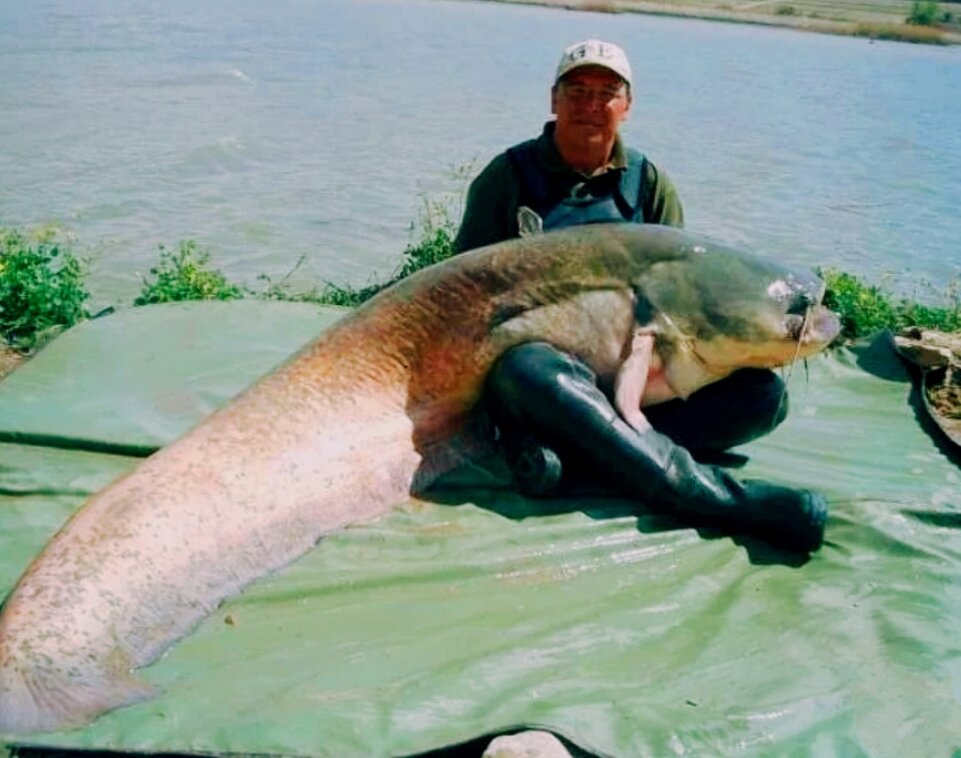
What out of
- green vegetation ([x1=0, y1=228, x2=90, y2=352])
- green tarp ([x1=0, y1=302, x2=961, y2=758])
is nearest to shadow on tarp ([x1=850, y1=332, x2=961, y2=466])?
green tarp ([x1=0, y1=302, x2=961, y2=758])

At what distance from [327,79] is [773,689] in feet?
72.8

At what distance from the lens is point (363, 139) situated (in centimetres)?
1706

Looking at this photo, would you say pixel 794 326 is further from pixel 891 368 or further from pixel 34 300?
pixel 34 300

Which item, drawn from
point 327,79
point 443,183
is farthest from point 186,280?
point 327,79

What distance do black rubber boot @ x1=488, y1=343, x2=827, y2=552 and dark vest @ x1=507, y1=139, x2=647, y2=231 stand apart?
3.24 ft

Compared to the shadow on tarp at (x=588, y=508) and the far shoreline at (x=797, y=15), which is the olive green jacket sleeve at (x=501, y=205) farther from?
the far shoreline at (x=797, y=15)

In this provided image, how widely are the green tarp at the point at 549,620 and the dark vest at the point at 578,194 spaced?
40.9 inches

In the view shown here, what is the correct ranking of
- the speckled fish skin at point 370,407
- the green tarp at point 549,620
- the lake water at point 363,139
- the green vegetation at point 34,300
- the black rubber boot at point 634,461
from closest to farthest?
the green tarp at point 549,620 < the speckled fish skin at point 370,407 < the black rubber boot at point 634,461 < the green vegetation at point 34,300 < the lake water at point 363,139

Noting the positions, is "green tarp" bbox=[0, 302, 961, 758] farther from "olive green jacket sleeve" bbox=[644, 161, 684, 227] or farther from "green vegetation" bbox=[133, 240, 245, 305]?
"green vegetation" bbox=[133, 240, 245, 305]

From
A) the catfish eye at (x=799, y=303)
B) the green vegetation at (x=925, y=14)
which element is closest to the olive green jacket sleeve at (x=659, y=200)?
the catfish eye at (x=799, y=303)

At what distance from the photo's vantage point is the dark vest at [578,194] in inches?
183

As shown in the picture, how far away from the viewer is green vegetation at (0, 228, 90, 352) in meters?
6.13

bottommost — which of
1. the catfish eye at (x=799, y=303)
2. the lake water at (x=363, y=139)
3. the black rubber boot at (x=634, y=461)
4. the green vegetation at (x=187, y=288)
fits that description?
the lake water at (x=363, y=139)

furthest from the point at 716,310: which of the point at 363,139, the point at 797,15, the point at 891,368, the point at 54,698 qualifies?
the point at 797,15
